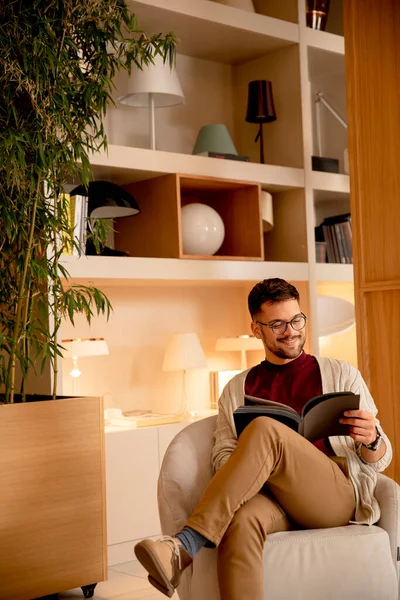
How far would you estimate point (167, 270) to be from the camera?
13.5 feet

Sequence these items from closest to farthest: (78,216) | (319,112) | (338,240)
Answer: (78,216), (338,240), (319,112)

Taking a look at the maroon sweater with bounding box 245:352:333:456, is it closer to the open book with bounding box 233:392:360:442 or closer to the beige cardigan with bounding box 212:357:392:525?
the beige cardigan with bounding box 212:357:392:525

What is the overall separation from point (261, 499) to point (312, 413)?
31cm

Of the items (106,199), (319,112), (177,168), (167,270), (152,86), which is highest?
(319,112)

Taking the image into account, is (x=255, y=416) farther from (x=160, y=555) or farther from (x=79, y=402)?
(x=79, y=402)

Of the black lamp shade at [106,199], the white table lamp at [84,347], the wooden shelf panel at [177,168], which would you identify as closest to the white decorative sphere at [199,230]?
the wooden shelf panel at [177,168]

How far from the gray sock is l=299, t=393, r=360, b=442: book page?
1.53 feet

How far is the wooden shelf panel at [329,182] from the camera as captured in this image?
477cm

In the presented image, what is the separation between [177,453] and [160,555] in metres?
0.45

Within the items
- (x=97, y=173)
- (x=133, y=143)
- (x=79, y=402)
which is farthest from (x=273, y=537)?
(x=133, y=143)

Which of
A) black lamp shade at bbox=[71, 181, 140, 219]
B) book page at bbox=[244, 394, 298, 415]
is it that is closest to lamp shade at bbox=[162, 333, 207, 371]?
black lamp shade at bbox=[71, 181, 140, 219]

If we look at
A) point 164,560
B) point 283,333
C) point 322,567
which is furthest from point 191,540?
point 283,333

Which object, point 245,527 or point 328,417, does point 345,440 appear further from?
point 245,527

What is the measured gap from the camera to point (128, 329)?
4559 millimetres
